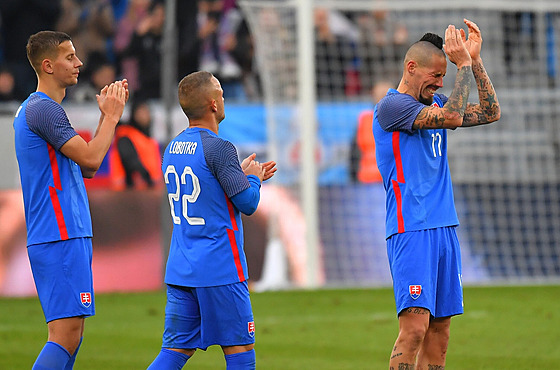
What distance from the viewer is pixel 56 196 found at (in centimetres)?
502

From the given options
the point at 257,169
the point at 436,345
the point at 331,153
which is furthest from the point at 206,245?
the point at 331,153

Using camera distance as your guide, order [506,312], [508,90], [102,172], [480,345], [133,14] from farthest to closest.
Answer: [133,14], [508,90], [102,172], [506,312], [480,345]

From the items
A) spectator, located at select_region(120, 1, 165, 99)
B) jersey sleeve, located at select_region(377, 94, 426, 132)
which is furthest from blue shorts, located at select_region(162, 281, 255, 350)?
spectator, located at select_region(120, 1, 165, 99)

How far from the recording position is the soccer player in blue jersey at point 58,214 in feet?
16.3

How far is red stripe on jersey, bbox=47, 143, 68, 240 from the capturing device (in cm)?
499

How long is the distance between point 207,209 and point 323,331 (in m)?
4.85

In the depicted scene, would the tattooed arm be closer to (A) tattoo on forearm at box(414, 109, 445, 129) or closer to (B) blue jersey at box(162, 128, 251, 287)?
(A) tattoo on forearm at box(414, 109, 445, 129)

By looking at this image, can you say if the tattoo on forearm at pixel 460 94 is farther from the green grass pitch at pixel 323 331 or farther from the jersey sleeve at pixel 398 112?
the green grass pitch at pixel 323 331

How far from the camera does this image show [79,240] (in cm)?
504

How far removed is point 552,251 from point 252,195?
31.7 ft

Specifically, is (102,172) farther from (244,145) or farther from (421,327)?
(421,327)

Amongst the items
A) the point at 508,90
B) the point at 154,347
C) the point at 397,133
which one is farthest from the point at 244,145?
the point at 397,133

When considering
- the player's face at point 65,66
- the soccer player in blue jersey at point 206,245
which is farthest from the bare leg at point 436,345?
the player's face at point 65,66

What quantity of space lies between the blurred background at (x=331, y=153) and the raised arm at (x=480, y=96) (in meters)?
7.27
